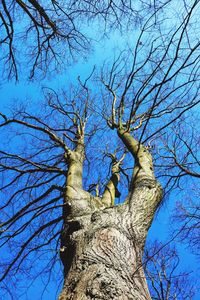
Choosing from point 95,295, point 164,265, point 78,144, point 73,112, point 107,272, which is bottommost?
point 95,295

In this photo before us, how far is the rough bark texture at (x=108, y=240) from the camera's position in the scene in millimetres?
1985

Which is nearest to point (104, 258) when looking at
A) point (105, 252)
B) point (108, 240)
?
point (105, 252)

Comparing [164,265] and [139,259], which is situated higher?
[164,265]

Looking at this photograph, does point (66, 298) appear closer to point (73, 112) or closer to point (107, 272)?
point (107, 272)

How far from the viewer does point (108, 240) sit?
2447mm

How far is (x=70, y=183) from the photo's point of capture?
149 inches

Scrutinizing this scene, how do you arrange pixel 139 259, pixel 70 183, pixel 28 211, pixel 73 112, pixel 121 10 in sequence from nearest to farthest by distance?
pixel 139 259, pixel 121 10, pixel 70 183, pixel 28 211, pixel 73 112

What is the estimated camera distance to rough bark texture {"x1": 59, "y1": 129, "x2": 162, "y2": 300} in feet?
6.51

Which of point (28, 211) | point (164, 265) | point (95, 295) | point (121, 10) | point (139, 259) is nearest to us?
point (95, 295)

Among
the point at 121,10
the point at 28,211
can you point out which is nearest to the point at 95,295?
the point at 28,211

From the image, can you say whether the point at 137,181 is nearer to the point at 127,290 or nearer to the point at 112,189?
the point at 112,189

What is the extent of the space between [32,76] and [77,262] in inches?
112

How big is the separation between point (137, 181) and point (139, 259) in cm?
104

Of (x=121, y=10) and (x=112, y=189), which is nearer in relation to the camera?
(x=121, y=10)
